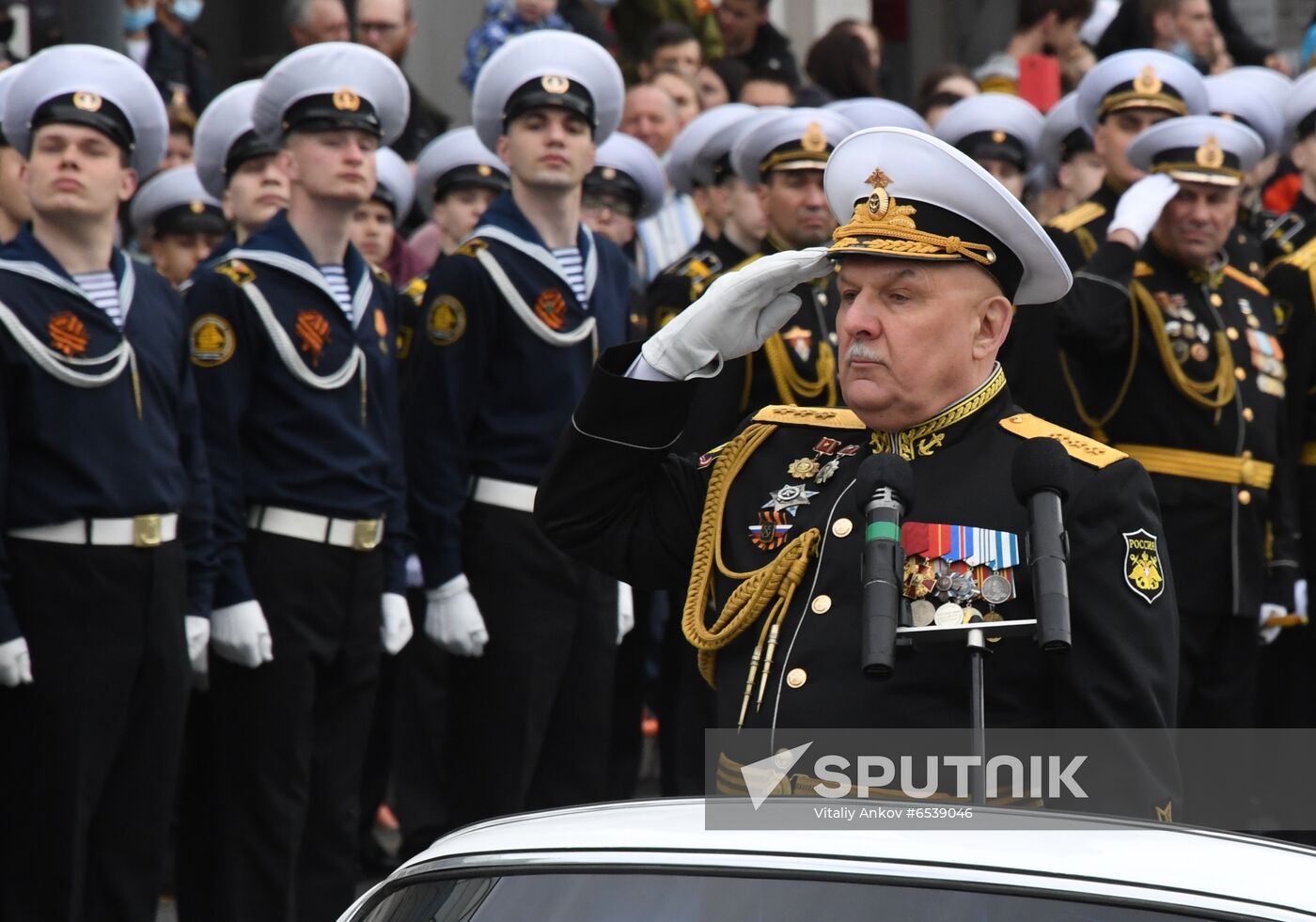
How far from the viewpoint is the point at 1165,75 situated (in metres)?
7.50

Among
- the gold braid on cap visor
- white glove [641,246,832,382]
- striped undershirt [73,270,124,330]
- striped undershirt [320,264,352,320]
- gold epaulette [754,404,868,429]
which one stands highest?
striped undershirt [320,264,352,320]

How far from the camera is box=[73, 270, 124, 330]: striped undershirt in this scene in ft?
17.4

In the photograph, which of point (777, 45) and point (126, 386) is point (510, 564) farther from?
point (777, 45)

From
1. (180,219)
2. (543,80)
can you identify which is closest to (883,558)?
(543,80)

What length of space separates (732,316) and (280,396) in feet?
8.43

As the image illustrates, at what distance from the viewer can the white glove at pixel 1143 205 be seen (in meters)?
6.66

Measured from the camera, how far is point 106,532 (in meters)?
5.15

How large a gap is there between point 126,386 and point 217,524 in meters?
0.48

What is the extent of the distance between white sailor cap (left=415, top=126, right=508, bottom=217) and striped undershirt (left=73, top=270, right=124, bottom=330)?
3.13 meters

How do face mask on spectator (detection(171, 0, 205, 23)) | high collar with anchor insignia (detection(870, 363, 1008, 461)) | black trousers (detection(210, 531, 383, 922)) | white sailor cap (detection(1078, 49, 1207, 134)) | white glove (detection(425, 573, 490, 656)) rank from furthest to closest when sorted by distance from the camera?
1. face mask on spectator (detection(171, 0, 205, 23))
2. white sailor cap (detection(1078, 49, 1207, 134))
3. white glove (detection(425, 573, 490, 656))
4. black trousers (detection(210, 531, 383, 922))
5. high collar with anchor insignia (detection(870, 363, 1008, 461))

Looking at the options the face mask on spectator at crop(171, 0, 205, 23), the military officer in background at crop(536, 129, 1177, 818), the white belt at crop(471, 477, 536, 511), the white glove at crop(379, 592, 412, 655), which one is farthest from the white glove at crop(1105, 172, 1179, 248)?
the face mask on spectator at crop(171, 0, 205, 23)

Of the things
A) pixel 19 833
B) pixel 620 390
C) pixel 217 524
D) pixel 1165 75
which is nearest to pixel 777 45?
pixel 1165 75

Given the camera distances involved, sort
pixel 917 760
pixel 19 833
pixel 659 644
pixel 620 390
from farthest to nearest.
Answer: pixel 659 644
pixel 19 833
pixel 620 390
pixel 917 760

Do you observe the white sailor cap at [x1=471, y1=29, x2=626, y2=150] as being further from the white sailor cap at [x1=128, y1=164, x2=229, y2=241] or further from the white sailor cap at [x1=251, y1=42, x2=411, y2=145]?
the white sailor cap at [x1=128, y1=164, x2=229, y2=241]
